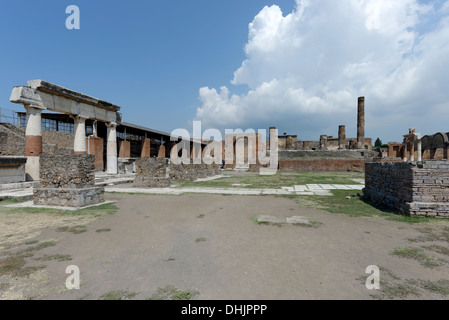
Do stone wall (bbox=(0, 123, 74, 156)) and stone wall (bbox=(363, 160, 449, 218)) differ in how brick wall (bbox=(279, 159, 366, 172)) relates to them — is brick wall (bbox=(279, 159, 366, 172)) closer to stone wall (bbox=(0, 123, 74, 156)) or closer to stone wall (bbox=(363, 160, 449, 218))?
stone wall (bbox=(363, 160, 449, 218))

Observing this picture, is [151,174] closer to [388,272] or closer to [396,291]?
[388,272]

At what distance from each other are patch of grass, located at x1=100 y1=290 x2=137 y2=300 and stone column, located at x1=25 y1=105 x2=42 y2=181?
38.5 feet

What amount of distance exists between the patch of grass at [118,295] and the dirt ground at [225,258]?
0.03 ft

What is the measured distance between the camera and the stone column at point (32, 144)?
10938 millimetres

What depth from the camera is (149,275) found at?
110 inches

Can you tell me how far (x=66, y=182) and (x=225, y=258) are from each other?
6.29 meters

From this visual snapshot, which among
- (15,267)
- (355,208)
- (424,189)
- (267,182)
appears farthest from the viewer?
(267,182)

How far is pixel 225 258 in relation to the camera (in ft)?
10.9

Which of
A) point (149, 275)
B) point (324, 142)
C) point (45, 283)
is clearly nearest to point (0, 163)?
point (45, 283)

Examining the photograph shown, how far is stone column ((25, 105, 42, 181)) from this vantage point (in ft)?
35.9

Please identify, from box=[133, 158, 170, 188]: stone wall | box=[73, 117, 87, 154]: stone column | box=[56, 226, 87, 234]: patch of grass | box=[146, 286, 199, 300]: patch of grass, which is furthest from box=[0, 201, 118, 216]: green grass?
box=[73, 117, 87, 154]: stone column

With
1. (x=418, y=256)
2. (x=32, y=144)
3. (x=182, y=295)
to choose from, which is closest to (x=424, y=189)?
(x=418, y=256)

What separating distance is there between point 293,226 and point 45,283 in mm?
4314
